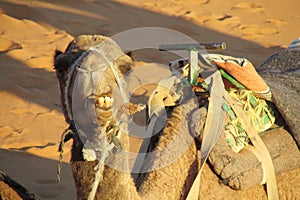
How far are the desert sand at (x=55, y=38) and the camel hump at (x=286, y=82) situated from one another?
81.5 inches

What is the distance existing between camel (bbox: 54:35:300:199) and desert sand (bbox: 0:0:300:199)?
244 centimetres

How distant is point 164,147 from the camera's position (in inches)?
117

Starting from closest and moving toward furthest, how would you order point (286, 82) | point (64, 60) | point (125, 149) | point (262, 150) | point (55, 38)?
1. point (64, 60)
2. point (125, 149)
3. point (262, 150)
4. point (286, 82)
5. point (55, 38)

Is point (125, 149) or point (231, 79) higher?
point (125, 149)

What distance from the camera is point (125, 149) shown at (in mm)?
2469

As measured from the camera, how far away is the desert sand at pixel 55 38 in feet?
19.0

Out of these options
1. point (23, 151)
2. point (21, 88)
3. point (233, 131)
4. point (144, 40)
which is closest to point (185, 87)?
point (233, 131)

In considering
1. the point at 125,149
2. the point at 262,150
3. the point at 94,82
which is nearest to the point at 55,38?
the point at 262,150

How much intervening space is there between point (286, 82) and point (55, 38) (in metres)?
5.48

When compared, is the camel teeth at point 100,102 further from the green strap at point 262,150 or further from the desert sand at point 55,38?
the desert sand at point 55,38

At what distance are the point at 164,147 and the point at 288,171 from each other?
778mm

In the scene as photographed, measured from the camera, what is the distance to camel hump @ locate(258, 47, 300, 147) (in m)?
3.35

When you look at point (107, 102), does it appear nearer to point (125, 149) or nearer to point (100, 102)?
point (100, 102)

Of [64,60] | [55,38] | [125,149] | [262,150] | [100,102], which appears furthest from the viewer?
[55,38]
